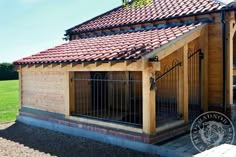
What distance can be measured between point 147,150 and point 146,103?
1.32 metres

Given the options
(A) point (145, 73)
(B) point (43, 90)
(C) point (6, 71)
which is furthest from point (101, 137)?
(C) point (6, 71)

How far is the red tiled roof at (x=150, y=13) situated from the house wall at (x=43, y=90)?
3.94 metres

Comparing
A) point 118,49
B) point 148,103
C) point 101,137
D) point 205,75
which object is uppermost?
point 118,49

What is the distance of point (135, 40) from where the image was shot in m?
10.5

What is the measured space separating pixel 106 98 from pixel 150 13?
4.50 meters

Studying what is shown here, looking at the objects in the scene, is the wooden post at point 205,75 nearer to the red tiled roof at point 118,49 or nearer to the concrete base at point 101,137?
the red tiled roof at point 118,49

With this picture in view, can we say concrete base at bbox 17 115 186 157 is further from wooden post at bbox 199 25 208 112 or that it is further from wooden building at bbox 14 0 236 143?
wooden post at bbox 199 25 208 112

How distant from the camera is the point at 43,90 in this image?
12.3 m

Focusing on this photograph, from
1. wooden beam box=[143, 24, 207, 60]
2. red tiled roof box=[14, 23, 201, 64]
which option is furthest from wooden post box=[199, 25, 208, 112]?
red tiled roof box=[14, 23, 201, 64]

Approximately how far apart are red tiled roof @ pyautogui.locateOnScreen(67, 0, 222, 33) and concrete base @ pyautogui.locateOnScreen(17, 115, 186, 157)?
544cm

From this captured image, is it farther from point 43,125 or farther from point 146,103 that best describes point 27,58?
point 146,103

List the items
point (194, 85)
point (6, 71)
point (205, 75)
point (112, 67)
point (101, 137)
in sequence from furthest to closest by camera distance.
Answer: point (6, 71)
point (194, 85)
point (205, 75)
point (101, 137)
point (112, 67)

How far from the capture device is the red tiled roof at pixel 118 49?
8750 millimetres

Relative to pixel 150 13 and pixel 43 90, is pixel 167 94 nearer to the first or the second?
pixel 150 13
